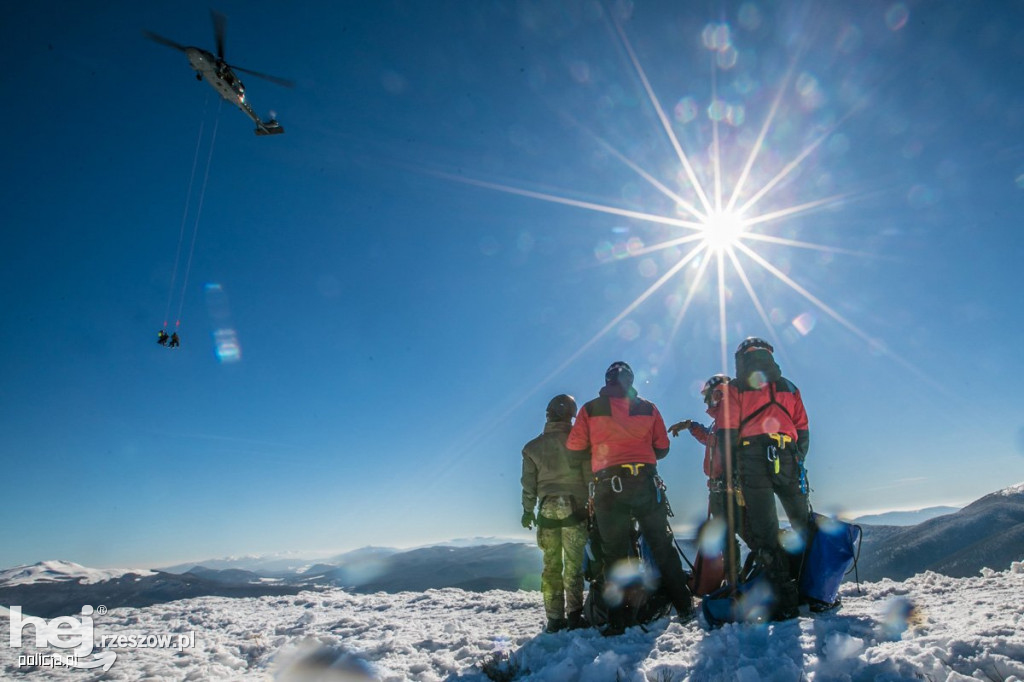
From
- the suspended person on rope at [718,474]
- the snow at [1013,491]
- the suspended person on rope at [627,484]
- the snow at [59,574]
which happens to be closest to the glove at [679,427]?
the suspended person on rope at [718,474]

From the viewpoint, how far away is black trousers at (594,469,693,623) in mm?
5934

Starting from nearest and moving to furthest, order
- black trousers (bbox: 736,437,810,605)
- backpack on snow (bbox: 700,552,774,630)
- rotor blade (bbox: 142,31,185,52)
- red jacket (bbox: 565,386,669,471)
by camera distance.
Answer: backpack on snow (bbox: 700,552,774,630), black trousers (bbox: 736,437,810,605), red jacket (bbox: 565,386,669,471), rotor blade (bbox: 142,31,185,52)

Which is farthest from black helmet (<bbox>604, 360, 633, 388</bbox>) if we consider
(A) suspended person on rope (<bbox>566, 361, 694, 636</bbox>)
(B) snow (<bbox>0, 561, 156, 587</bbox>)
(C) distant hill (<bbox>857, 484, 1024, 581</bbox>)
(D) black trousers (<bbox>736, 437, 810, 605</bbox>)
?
(B) snow (<bbox>0, 561, 156, 587</bbox>)

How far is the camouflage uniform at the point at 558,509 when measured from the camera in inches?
250

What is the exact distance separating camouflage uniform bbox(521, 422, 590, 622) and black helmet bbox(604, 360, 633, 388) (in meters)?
1.21

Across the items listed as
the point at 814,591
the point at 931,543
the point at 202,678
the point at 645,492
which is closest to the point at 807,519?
the point at 814,591

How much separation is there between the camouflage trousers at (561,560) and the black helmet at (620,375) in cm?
192

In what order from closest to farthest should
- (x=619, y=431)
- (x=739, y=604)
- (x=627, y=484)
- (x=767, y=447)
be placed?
(x=739, y=604) < (x=767, y=447) < (x=627, y=484) < (x=619, y=431)

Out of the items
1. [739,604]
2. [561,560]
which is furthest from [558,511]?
[739,604]

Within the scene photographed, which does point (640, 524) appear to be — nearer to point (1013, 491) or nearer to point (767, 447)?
point (767, 447)

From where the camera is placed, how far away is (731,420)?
6070mm

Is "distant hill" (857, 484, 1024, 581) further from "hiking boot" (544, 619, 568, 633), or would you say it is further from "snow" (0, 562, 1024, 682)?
"hiking boot" (544, 619, 568, 633)

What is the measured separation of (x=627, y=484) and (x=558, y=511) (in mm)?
1244

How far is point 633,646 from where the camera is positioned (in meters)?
4.47
